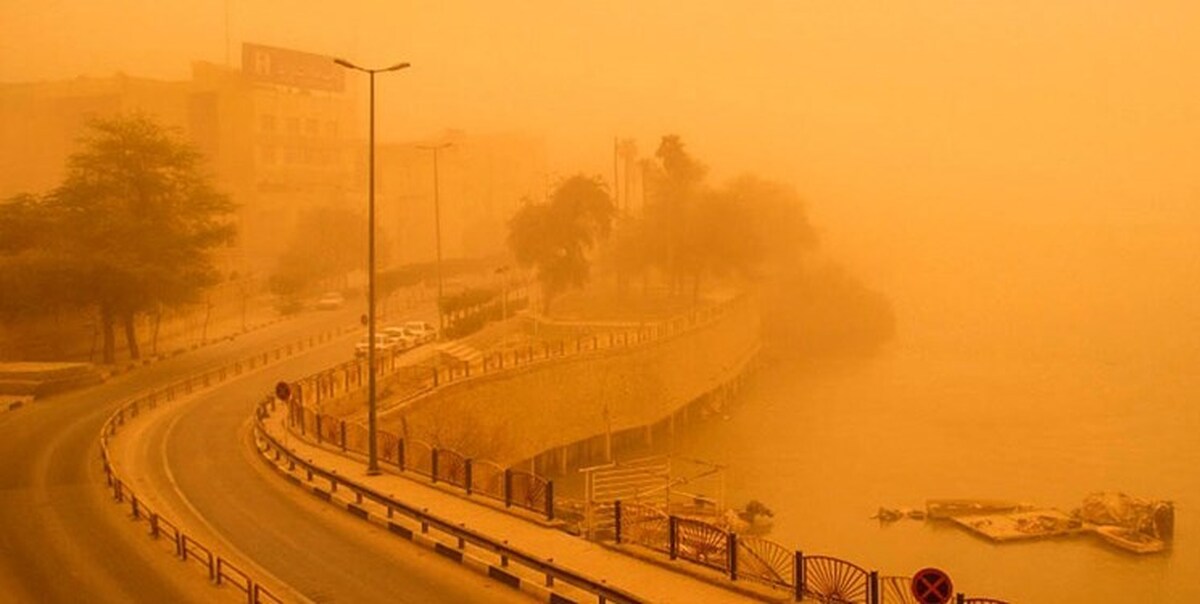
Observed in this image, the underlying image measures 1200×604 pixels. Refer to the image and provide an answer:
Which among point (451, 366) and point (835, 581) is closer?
point (835, 581)

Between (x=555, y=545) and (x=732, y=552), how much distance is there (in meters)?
3.35

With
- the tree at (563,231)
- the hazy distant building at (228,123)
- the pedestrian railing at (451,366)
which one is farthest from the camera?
the hazy distant building at (228,123)

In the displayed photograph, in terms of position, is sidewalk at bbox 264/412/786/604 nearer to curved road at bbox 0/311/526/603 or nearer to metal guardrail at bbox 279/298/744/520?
metal guardrail at bbox 279/298/744/520

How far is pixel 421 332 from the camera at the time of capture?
4647cm

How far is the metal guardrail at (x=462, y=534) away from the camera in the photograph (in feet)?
41.0

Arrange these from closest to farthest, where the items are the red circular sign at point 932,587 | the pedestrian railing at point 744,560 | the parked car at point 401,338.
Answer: the red circular sign at point 932,587 → the pedestrian railing at point 744,560 → the parked car at point 401,338

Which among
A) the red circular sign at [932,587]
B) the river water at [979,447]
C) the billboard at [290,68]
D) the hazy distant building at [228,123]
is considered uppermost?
the billboard at [290,68]

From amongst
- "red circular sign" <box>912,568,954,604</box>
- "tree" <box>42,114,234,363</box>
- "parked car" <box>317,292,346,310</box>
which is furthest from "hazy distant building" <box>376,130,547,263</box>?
"red circular sign" <box>912,568,954,604</box>

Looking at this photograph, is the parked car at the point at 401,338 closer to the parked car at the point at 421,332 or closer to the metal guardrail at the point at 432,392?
the parked car at the point at 421,332

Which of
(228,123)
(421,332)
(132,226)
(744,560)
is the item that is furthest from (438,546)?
(228,123)

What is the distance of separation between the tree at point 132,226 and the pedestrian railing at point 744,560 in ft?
91.5

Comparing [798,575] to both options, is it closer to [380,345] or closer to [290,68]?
[380,345]

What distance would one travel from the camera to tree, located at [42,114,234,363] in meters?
38.4

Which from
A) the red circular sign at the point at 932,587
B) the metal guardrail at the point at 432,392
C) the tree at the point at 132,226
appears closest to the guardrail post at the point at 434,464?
the metal guardrail at the point at 432,392
